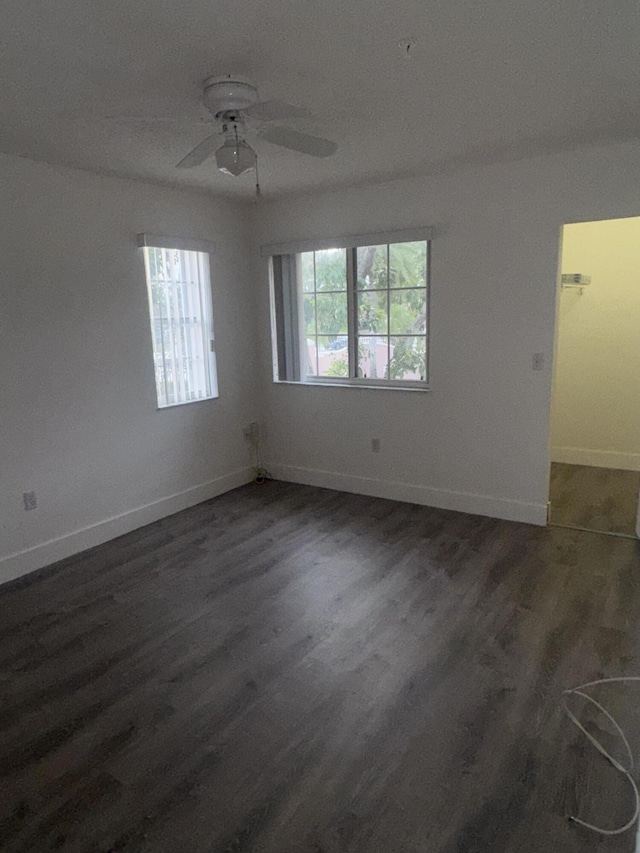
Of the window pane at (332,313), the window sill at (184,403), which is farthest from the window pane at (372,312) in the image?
the window sill at (184,403)

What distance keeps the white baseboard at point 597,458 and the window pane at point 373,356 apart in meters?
2.07

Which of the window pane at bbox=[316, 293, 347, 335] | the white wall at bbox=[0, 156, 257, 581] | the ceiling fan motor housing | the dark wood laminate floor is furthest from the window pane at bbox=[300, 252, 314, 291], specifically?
the ceiling fan motor housing

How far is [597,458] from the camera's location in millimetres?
5113

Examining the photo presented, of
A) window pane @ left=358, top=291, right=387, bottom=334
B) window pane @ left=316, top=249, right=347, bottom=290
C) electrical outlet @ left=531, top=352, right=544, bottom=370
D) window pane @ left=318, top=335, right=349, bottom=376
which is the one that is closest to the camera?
electrical outlet @ left=531, top=352, right=544, bottom=370

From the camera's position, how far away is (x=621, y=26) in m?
1.86

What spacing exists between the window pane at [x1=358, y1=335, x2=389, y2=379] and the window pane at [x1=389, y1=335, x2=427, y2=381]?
2.5 inches

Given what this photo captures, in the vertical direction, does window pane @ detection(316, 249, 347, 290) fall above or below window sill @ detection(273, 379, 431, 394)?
above

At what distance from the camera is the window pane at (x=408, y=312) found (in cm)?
415

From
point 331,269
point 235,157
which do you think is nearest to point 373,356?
point 331,269

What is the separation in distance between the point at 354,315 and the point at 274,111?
7.89 ft

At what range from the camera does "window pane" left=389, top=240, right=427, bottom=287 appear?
409 centimetres

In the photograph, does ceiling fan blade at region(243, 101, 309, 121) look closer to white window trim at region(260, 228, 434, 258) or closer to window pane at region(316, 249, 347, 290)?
white window trim at region(260, 228, 434, 258)

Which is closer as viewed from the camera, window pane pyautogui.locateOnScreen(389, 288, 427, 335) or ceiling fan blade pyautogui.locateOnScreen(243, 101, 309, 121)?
ceiling fan blade pyautogui.locateOnScreen(243, 101, 309, 121)

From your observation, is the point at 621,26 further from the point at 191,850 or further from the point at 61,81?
the point at 191,850
